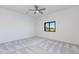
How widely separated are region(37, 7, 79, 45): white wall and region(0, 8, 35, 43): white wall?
2.06 metres

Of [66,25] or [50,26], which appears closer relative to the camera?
[66,25]

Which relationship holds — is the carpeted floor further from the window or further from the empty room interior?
the window

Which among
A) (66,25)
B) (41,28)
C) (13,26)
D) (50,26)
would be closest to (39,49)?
(66,25)

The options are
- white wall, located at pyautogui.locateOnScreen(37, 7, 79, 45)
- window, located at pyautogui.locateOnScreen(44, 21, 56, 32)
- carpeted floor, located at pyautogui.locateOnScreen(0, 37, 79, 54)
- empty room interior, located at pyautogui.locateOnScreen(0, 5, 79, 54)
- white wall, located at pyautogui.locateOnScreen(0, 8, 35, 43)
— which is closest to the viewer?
carpeted floor, located at pyautogui.locateOnScreen(0, 37, 79, 54)

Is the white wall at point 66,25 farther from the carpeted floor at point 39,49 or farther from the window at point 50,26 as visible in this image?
the carpeted floor at point 39,49

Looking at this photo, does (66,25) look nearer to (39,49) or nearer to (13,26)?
(39,49)

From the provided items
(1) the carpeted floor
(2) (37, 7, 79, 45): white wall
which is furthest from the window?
(1) the carpeted floor

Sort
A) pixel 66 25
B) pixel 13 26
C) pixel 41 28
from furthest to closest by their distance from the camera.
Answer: pixel 41 28, pixel 13 26, pixel 66 25

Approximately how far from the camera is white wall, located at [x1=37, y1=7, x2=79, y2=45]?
14.4 ft

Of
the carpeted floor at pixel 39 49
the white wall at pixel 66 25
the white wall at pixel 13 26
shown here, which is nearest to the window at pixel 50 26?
the white wall at pixel 66 25

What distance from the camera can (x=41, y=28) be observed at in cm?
707

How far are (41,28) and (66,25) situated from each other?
273 centimetres

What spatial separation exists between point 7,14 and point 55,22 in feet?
12.0

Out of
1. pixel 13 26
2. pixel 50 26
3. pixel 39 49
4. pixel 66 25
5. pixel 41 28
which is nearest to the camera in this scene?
pixel 39 49
